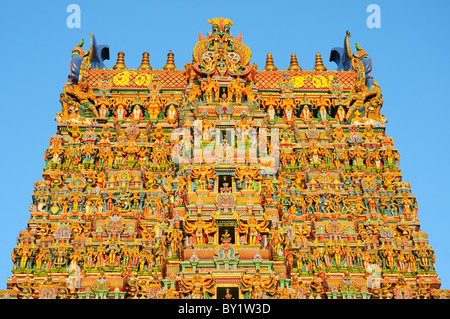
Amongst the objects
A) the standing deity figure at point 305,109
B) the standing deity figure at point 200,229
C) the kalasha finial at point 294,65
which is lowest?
the standing deity figure at point 200,229

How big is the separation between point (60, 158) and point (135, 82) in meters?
7.91

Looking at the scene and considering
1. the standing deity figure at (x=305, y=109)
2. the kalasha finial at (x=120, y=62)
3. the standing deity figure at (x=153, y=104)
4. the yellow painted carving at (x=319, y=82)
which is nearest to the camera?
the standing deity figure at (x=153, y=104)

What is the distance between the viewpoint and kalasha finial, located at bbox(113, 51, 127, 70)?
5016 centimetres

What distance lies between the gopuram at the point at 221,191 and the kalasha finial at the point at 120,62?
0.99 meters

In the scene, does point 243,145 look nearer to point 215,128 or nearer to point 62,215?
point 215,128

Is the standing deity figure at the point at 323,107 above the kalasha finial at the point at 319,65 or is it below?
below

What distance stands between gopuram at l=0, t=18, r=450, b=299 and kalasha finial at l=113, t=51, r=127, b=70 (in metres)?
0.99

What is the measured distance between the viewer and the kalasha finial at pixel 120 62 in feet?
165

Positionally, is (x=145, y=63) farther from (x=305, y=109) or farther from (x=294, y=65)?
(x=305, y=109)

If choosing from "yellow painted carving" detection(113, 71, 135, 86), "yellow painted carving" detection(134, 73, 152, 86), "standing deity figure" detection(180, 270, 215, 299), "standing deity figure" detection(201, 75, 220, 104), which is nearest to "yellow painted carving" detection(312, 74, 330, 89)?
"standing deity figure" detection(201, 75, 220, 104)

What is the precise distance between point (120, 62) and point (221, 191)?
610 inches

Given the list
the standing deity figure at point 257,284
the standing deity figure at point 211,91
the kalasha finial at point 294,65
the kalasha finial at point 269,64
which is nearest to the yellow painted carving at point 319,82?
the kalasha finial at point 294,65

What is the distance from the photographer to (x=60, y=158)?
42312 millimetres

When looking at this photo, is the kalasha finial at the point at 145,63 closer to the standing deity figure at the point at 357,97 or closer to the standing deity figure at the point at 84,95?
the standing deity figure at the point at 84,95
